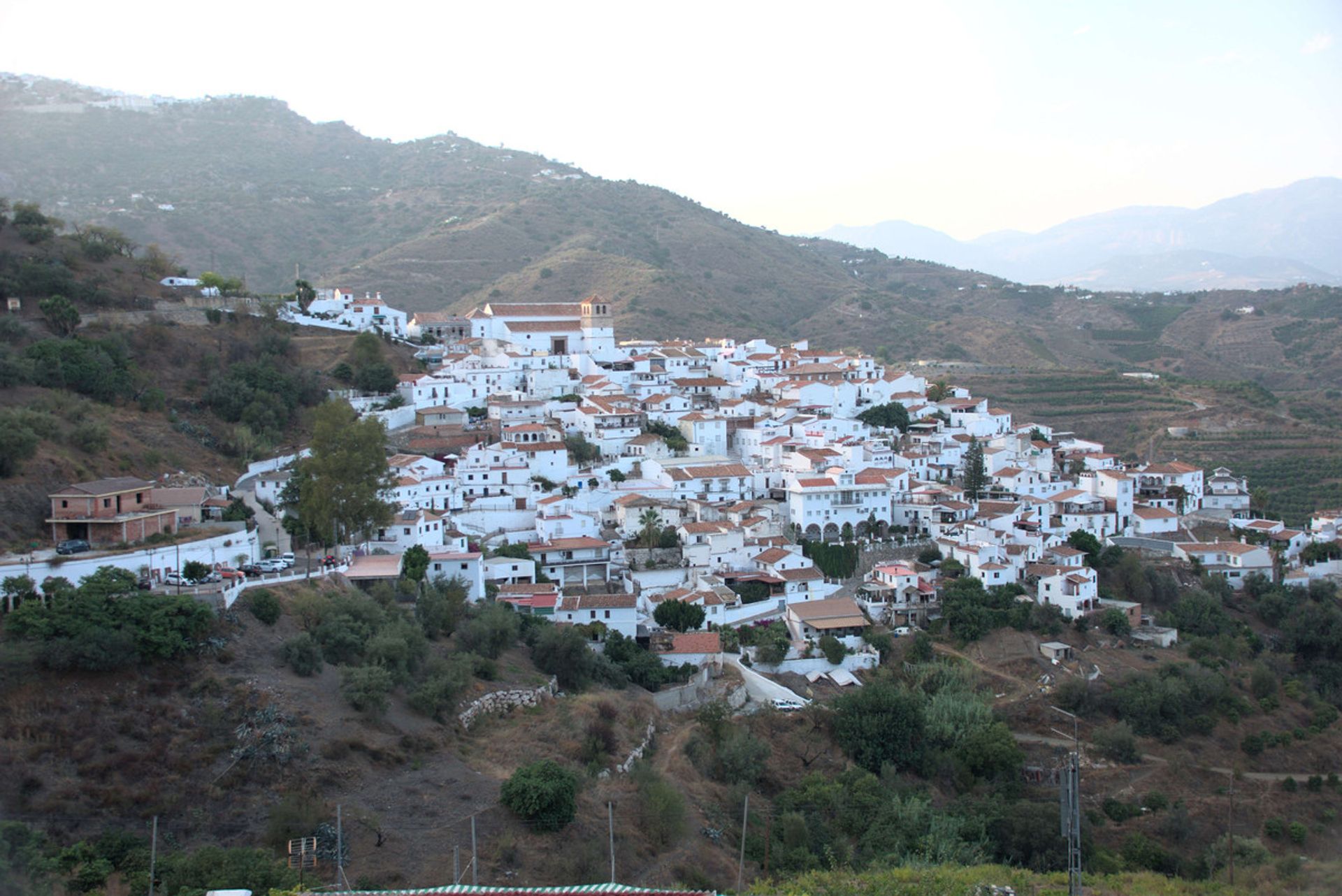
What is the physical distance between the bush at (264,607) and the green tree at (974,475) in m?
18.5

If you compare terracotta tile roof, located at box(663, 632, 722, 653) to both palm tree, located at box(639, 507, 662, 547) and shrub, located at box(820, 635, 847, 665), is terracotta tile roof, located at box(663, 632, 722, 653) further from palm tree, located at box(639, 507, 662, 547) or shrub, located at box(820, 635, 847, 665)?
palm tree, located at box(639, 507, 662, 547)

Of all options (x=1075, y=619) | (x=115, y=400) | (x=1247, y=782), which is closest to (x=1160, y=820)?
(x=1247, y=782)

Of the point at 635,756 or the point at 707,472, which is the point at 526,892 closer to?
the point at 635,756

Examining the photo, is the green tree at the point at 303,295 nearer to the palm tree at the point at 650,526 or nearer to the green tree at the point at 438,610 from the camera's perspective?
the palm tree at the point at 650,526

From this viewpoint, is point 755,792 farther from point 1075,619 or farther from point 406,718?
point 1075,619

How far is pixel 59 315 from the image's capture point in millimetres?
24906

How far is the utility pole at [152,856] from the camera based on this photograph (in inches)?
398

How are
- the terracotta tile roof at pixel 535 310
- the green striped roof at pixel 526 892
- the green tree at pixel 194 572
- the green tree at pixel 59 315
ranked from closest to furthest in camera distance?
the green striped roof at pixel 526 892 < the green tree at pixel 194 572 < the green tree at pixel 59 315 < the terracotta tile roof at pixel 535 310

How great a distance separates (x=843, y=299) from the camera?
228 ft

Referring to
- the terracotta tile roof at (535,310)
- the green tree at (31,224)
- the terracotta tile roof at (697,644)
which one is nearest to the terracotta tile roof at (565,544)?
the terracotta tile roof at (697,644)

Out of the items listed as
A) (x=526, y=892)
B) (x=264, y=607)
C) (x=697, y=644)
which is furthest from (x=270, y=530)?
(x=526, y=892)

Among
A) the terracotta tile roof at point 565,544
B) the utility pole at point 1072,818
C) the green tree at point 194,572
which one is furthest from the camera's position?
the terracotta tile roof at point 565,544

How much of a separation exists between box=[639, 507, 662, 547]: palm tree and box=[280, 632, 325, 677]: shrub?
9984 mm

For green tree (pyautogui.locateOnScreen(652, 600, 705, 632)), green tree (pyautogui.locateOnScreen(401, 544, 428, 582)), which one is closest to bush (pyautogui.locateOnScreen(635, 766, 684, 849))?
green tree (pyautogui.locateOnScreen(652, 600, 705, 632))
